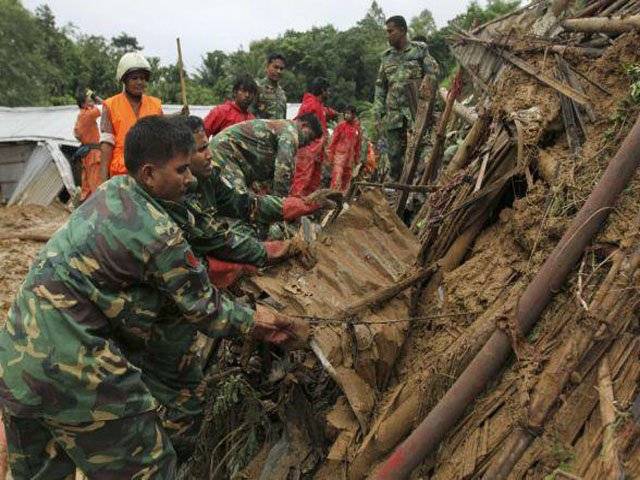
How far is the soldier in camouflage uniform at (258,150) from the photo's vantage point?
473 centimetres

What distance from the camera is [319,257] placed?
3.31 metres

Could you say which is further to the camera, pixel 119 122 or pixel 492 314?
pixel 119 122

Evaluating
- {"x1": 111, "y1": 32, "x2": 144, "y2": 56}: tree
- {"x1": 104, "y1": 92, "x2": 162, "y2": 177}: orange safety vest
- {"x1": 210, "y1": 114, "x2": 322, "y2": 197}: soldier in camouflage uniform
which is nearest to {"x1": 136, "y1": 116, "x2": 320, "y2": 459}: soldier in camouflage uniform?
{"x1": 210, "y1": 114, "x2": 322, "y2": 197}: soldier in camouflage uniform

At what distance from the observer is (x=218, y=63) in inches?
1080

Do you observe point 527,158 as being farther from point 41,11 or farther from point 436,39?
point 41,11

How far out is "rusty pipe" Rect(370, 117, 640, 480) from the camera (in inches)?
89.2

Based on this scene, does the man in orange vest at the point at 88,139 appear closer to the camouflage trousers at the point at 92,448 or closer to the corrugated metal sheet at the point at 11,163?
the camouflage trousers at the point at 92,448

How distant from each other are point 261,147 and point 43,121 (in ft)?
39.3

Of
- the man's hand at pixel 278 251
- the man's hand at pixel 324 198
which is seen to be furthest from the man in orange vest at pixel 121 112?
the man's hand at pixel 278 251

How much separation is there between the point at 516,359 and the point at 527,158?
1.07 meters

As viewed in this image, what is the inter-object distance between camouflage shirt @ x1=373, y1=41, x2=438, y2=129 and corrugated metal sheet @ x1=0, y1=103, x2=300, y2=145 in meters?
8.10

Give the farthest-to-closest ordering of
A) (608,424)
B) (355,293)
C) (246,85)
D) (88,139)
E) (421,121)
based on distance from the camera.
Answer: (88,139), (246,85), (421,121), (355,293), (608,424)

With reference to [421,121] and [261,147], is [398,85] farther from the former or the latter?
[261,147]

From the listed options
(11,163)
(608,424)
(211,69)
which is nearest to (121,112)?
(608,424)
